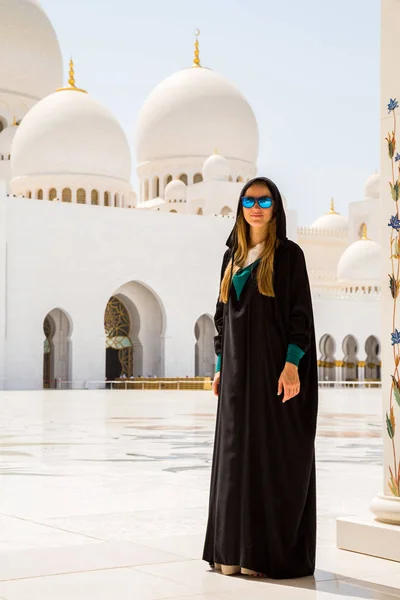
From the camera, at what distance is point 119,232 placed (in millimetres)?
27688

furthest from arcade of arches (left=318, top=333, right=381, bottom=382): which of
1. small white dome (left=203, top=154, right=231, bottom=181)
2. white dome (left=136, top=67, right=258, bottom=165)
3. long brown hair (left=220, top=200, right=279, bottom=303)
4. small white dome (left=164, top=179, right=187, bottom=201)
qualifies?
long brown hair (left=220, top=200, right=279, bottom=303)

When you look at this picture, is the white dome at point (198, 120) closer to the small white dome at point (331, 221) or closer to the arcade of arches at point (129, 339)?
the arcade of arches at point (129, 339)

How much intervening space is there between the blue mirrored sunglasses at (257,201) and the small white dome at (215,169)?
27.6 metres

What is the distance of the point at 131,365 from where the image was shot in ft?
93.9

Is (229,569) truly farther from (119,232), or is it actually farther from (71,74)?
(71,74)

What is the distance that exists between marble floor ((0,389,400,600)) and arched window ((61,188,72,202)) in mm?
20246

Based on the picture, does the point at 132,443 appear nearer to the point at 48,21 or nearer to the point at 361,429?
the point at 361,429

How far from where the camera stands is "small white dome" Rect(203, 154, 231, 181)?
102 feet

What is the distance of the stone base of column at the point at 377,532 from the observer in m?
3.57

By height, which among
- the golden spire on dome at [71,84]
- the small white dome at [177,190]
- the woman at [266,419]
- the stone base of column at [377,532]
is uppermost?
the golden spire on dome at [71,84]

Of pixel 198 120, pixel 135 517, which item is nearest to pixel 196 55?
pixel 198 120

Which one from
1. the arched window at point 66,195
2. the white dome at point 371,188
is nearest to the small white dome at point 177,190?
the arched window at point 66,195

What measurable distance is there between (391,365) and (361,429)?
660 cm

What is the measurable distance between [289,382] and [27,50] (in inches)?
1221
